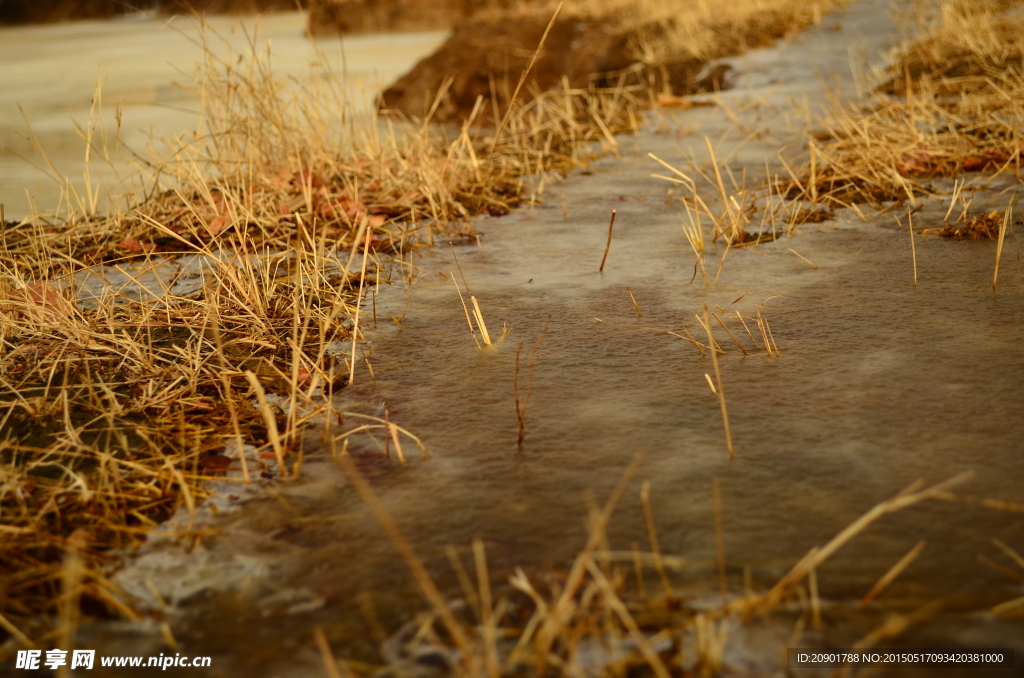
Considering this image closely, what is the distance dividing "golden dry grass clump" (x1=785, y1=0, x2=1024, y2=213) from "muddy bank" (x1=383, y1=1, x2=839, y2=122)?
2209mm

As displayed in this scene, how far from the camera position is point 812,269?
7.72 feet

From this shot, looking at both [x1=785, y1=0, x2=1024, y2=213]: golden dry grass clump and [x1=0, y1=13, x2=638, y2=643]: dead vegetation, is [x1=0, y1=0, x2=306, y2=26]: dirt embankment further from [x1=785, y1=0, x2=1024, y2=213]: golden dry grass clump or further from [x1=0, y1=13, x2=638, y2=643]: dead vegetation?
[x1=0, y1=13, x2=638, y2=643]: dead vegetation

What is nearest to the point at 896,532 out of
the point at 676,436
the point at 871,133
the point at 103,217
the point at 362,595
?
the point at 676,436

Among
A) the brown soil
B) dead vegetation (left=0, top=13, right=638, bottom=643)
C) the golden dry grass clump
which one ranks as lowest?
dead vegetation (left=0, top=13, right=638, bottom=643)

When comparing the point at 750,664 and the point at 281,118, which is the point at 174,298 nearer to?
the point at 281,118

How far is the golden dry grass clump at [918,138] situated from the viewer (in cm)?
307

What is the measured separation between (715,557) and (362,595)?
49 cm

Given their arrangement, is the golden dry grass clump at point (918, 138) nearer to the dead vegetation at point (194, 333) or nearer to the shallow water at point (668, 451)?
the shallow water at point (668, 451)

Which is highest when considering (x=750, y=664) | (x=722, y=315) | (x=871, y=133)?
(x=871, y=133)

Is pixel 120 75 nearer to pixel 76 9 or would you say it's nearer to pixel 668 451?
pixel 668 451

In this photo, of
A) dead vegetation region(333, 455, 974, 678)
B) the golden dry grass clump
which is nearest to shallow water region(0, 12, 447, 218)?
the golden dry grass clump

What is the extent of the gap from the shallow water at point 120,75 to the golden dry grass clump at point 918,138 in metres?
1.92

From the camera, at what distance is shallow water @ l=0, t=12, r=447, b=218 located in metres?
4.59

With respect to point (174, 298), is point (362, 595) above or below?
below
